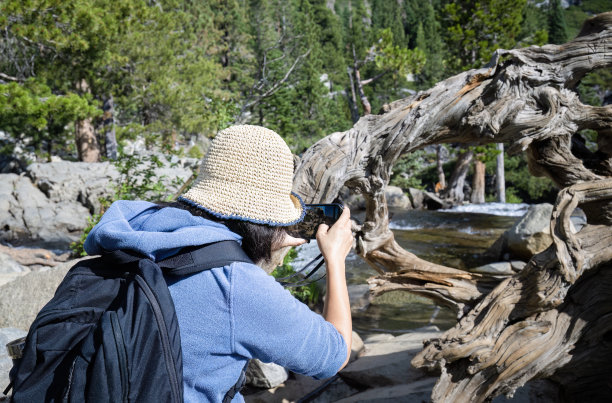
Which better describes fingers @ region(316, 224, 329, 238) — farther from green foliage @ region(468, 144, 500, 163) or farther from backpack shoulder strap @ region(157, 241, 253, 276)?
green foliage @ region(468, 144, 500, 163)

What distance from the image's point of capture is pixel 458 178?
1922cm

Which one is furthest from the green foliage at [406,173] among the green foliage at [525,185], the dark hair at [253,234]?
the dark hair at [253,234]

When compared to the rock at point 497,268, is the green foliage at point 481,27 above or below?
above

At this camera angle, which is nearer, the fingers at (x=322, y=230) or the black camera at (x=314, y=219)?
the fingers at (x=322, y=230)

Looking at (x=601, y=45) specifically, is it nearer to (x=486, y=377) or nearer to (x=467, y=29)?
(x=486, y=377)

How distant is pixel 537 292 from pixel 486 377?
61 cm

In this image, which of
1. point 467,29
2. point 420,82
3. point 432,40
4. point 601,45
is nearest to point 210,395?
point 601,45

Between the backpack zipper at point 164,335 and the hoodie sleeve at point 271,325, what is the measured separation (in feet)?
0.56

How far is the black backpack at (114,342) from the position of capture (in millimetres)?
1124

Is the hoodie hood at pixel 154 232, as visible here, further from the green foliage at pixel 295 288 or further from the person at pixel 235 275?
the green foliage at pixel 295 288

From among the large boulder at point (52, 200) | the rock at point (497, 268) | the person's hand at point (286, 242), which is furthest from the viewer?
the large boulder at point (52, 200)

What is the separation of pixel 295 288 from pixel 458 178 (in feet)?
50.6

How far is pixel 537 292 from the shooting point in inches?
113

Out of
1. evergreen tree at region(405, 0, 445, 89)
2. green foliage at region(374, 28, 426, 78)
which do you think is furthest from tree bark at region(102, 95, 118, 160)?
evergreen tree at region(405, 0, 445, 89)
